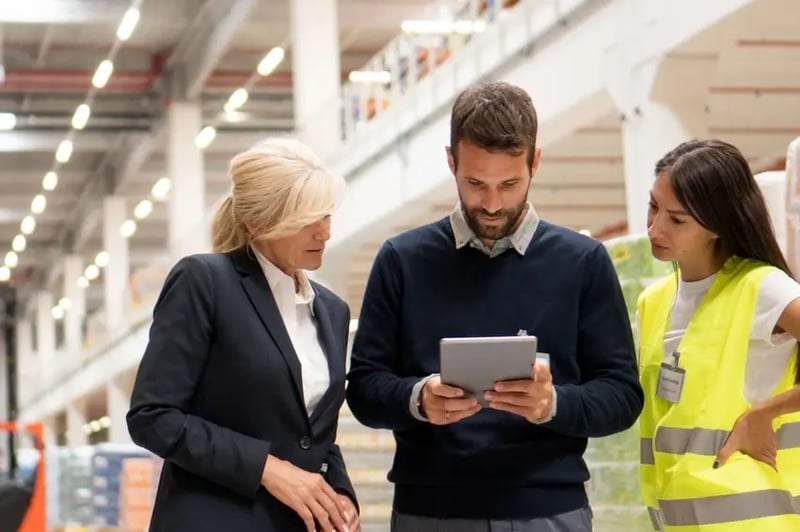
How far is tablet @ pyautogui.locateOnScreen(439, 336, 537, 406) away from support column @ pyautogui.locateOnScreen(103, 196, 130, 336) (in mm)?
32011

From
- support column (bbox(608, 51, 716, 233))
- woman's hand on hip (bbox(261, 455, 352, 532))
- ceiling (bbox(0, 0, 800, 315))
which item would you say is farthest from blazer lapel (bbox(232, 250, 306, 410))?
support column (bbox(608, 51, 716, 233))

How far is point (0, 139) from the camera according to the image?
29.6 m

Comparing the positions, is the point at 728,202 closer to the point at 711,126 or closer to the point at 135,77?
the point at 711,126

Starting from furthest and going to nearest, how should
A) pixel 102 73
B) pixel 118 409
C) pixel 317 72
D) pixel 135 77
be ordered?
pixel 118 409 → pixel 135 77 → pixel 102 73 → pixel 317 72

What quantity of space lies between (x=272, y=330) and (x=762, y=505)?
1138 millimetres

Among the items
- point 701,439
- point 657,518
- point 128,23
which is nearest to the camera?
point 701,439

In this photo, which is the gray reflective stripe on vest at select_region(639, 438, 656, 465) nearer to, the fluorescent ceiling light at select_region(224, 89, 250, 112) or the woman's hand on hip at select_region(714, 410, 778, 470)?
the woman's hand on hip at select_region(714, 410, 778, 470)

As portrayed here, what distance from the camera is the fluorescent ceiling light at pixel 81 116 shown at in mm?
28125

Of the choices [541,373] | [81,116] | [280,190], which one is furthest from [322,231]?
[81,116]

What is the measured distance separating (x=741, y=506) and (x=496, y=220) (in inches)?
32.3

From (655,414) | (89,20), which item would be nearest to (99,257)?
(89,20)

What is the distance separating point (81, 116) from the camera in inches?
1123

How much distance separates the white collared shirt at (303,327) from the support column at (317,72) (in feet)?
57.7

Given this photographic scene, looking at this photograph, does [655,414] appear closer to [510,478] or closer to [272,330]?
[510,478]
